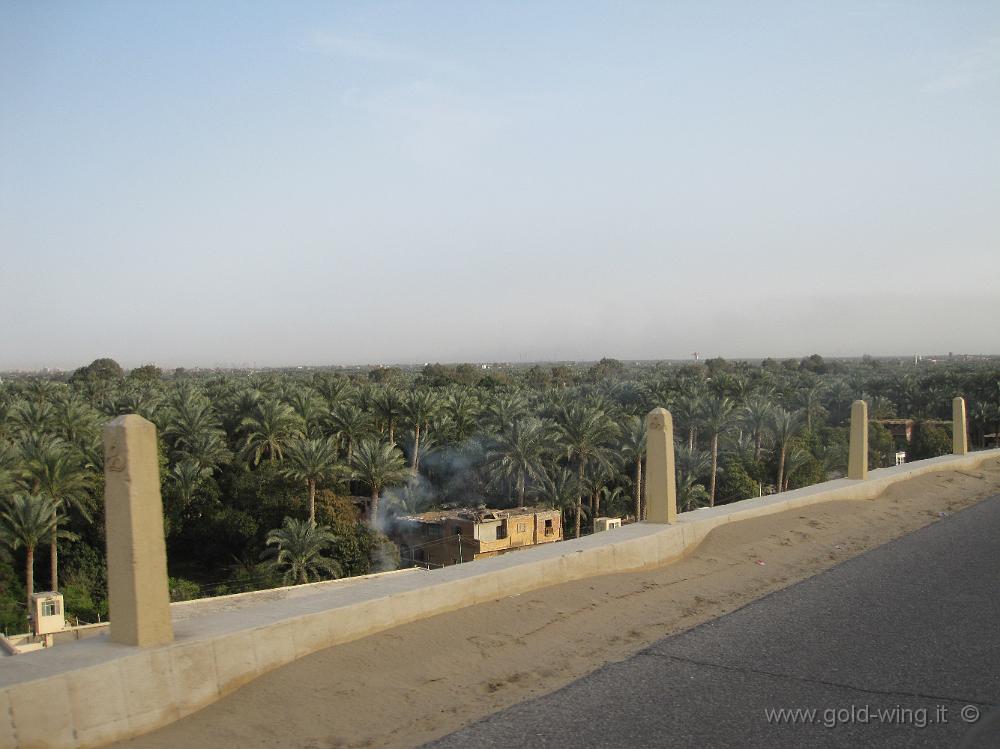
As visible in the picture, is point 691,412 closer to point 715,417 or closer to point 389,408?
point 715,417

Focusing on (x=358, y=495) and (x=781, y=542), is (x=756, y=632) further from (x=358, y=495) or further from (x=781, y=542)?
(x=358, y=495)

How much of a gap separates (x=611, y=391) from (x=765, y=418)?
2072 cm

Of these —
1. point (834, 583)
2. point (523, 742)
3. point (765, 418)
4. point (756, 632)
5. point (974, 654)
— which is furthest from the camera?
point (765, 418)

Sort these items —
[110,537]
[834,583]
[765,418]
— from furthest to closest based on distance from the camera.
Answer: [765,418]
[834,583]
[110,537]

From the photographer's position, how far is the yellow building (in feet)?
94.0

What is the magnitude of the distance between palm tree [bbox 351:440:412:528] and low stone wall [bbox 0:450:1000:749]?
24553 millimetres

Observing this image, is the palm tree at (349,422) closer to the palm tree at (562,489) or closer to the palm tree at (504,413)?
the palm tree at (504,413)

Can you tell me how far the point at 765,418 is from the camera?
38594mm

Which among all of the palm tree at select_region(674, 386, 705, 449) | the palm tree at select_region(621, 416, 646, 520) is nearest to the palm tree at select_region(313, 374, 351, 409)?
the palm tree at select_region(621, 416, 646, 520)

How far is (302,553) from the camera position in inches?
1051

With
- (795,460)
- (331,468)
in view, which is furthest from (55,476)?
(795,460)

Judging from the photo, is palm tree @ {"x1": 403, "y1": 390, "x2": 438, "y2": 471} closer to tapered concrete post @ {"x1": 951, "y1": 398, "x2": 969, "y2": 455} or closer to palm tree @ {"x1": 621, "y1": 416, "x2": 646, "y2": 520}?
palm tree @ {"x1": 621, "y1": 416, "x2": 646, "y2": 520}

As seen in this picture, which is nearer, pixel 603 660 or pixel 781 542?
pixel 603 660

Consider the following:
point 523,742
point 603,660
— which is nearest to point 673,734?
point 523,742
